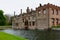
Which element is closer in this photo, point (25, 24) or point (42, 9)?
point (42, 9)

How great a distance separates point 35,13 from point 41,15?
19.6ft

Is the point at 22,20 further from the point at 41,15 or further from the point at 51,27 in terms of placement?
the point at 51,27

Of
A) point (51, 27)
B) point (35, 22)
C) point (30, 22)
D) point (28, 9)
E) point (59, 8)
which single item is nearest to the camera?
point (51, 27)

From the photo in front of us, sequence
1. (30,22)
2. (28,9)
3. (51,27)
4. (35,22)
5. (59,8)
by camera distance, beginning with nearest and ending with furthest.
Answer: (51,27) → (59,8) → (35,22) → (30,22) → (28,9)

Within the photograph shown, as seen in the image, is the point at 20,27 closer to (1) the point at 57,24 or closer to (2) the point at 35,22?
(2) the point at 35,22

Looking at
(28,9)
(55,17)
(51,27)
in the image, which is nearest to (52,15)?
(55,17)

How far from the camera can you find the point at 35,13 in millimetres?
77938

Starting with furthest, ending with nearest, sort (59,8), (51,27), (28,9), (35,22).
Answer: (28,9) < (35,22) < (59,8) < (51,27)

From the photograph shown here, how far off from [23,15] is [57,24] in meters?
23.4

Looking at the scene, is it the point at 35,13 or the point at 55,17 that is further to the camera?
the point at 35,13

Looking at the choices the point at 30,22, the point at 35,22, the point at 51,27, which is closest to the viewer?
the point at 51,27

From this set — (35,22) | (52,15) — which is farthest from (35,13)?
(52,15)

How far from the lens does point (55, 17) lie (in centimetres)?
7056

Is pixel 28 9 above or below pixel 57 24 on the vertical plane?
above
